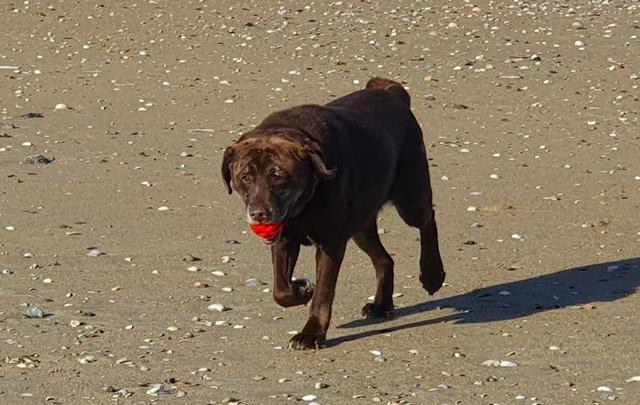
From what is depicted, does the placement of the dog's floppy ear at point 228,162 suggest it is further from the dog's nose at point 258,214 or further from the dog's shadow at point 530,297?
the dog's shadow at point 530,297

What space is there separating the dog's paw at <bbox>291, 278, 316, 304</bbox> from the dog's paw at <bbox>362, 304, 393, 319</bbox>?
0.40 m

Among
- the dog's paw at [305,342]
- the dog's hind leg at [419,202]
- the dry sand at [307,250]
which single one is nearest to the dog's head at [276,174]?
the dog's paw at [305,342]

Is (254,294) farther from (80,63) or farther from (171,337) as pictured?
(80,63)

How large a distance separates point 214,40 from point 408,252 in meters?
7.50

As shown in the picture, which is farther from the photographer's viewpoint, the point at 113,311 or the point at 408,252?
the point at 408,252

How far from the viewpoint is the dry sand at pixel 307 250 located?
7.82m

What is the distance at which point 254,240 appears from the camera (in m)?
10.6

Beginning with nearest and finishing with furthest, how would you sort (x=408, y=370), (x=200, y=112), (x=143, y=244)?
(x=408, y=370) < (x=143, y=244) < (x=200, y=112)

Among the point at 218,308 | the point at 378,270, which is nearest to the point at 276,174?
the point at 218,308

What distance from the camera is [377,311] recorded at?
890 centimetres

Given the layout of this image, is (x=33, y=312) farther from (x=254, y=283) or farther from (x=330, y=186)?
(x=330, y=186)

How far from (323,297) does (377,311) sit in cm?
70

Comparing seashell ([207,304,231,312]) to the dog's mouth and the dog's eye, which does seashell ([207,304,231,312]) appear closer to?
the dog's mouth

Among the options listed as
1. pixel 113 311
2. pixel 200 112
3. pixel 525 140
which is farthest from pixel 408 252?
pixel 200 112
